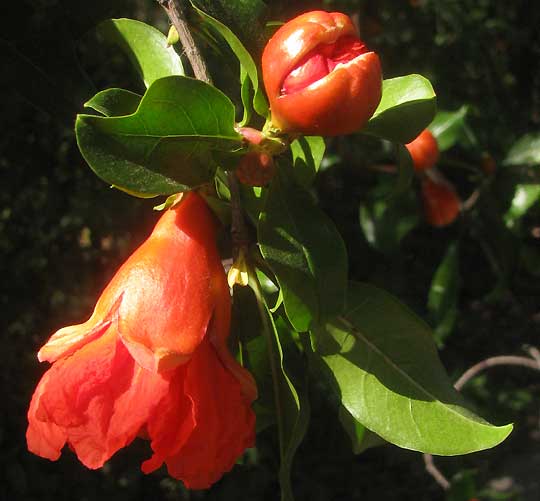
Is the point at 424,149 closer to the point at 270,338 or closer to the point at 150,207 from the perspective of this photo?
the point at 150,207

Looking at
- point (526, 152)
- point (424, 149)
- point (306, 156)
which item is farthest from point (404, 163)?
point (526, 152)

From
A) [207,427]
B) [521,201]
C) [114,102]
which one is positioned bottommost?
[521,201]

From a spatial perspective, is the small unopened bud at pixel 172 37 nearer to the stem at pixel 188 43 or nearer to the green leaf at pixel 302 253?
the stem at pixel 188 43

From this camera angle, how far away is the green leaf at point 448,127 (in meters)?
1.73

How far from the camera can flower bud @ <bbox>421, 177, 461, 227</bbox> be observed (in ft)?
5.64

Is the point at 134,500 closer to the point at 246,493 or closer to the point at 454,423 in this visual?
the point at 246,493

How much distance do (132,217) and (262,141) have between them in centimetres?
109

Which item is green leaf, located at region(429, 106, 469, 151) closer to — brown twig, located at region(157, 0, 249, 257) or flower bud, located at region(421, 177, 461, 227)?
flower bud, located at region(421, 177, 461, 227)

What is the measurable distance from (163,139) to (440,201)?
3.90 ft

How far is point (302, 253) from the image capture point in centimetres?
70

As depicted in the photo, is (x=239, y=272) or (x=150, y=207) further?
(x=150, y=207)

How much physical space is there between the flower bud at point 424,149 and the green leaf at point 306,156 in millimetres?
595

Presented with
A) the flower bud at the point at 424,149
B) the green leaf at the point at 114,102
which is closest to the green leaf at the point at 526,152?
the flower bud at the point at 424,149

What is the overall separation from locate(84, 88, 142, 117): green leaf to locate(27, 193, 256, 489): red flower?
0.12 meters
